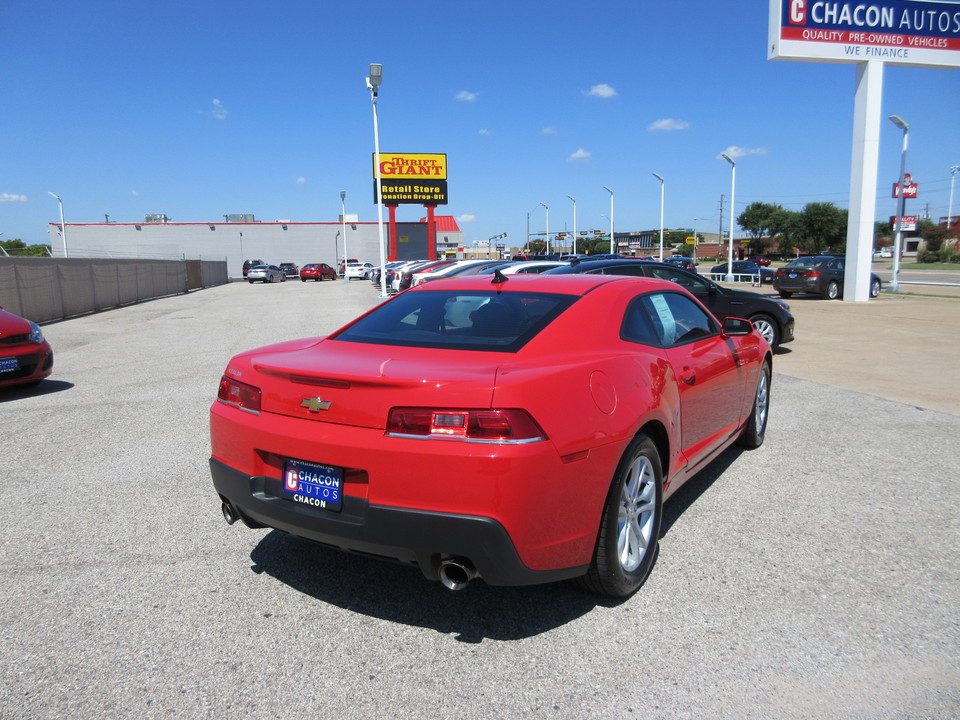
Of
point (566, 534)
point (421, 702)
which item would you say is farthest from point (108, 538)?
point (566, 534)

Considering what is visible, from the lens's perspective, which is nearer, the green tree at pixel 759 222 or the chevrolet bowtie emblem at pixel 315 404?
the chevrolet bowtie emblem at pixel 315 404

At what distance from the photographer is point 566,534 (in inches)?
110

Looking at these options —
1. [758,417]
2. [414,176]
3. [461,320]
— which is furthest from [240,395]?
[414,176]

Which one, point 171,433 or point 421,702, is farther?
point 171,433

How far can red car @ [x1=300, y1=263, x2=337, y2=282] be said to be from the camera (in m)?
52.5

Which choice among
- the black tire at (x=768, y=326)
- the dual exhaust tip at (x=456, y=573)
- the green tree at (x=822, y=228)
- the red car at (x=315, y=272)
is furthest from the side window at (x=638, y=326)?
the green tree at (x=822, y=228)

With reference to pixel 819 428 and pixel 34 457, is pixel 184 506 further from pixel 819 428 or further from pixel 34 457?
pixel 819 428

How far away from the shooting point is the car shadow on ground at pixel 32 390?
8.28 meters

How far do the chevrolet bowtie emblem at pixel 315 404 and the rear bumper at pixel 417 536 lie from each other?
38cm

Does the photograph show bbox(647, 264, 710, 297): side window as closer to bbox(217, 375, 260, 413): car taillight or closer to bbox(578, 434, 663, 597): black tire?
bbox(578, 434, 663, 597): black tire

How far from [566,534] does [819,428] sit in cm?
463

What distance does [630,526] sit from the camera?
327 centimetres

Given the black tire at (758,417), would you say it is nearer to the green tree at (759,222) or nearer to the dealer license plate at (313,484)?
the dealer license plate at (313,484)

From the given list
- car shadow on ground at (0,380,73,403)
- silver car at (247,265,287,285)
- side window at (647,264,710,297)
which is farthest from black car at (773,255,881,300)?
silver car at (247,265,287,285)
